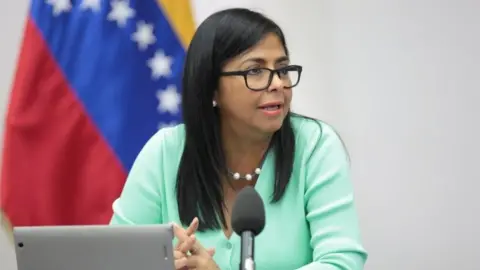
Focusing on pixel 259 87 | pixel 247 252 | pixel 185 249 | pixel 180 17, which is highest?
pixel 180 17

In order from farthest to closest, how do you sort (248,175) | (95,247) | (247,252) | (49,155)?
(49,155) → (248,175) → (95,247) → (247,252)

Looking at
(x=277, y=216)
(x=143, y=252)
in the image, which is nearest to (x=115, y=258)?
(x=143, y=252)

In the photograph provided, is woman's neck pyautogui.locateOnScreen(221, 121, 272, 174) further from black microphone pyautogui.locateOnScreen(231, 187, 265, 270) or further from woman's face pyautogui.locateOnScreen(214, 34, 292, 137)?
black microphone pyautogui.locateOnScreen(231, 187, 265, 270)

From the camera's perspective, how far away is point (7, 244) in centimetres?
216

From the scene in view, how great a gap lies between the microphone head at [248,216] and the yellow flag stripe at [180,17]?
44.1 inches

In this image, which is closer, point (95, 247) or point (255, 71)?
point (95, 247)

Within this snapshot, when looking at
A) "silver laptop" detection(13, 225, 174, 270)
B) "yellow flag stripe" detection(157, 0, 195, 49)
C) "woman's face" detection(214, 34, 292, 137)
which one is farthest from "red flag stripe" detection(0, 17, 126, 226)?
"silver laptop" detection(13, 225, 174, 270)

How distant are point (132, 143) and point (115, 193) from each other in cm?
16

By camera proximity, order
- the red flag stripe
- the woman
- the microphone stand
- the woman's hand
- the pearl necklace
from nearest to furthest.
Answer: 1. the microphone stand
2. the woman's hand
3. the woman
4. the pearl necklace
5. the red flag stripe

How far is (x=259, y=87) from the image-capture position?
4.41ft

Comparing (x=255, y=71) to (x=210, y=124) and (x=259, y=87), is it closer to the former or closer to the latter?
(x=259, y=87)

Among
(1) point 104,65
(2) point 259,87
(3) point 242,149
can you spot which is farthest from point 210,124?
(1) point 104,65

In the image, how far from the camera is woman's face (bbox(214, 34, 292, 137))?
1345 millimetres

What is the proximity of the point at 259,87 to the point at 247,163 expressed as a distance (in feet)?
0.73
